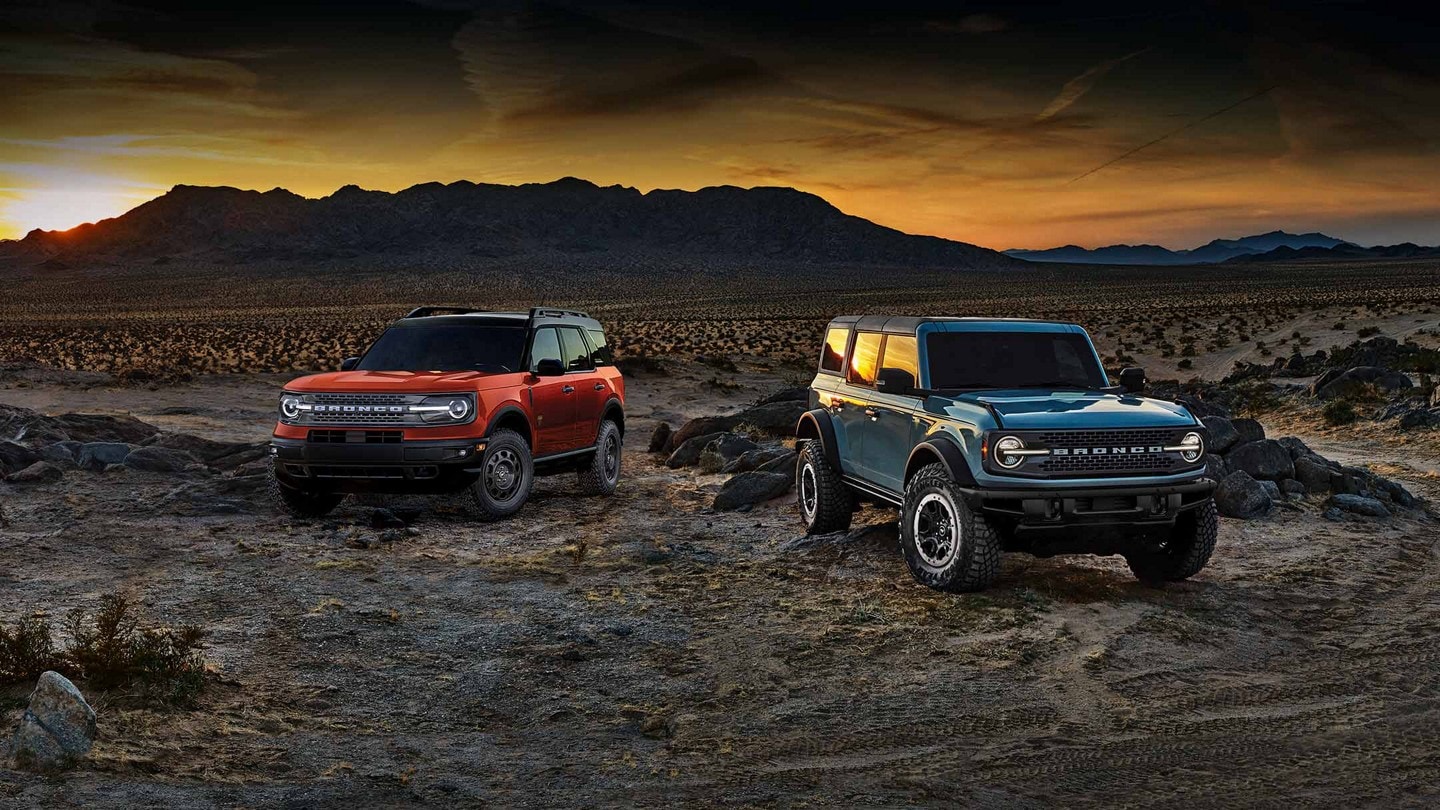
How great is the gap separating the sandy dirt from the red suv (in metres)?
0.55

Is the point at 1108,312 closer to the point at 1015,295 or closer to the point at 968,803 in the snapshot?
the point at 1015,295

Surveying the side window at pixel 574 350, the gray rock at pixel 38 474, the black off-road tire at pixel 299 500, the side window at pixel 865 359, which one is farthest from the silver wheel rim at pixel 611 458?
the gray rock at pixel 38 474

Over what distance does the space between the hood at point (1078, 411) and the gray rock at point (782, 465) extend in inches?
194

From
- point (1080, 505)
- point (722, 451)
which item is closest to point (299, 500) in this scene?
point (722, 451)

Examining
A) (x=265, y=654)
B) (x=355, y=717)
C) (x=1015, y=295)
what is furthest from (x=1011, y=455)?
(x=1015, y=295)

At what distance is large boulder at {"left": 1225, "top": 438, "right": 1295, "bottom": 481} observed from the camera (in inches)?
501

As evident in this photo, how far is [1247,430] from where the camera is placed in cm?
1364

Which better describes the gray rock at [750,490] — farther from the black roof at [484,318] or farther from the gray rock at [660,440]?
the gray rock at [660,440]

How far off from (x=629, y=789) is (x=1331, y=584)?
259 inches

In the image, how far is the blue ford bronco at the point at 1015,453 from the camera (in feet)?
26.2

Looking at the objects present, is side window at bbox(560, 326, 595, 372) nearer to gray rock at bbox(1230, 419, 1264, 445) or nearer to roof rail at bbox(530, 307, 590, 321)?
roof rail at bbox(530, 307, 590, 321)

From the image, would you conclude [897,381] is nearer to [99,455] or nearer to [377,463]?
[377,463]

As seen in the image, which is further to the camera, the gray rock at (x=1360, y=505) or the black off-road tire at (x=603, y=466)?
the black off-road tire at (x=603, y=466)

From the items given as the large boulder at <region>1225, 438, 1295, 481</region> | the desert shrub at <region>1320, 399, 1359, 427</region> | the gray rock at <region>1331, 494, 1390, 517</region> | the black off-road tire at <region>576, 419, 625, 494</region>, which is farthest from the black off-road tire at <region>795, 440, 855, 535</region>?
the desert shrub at <region>1320, 399, 1359, 427</region>
